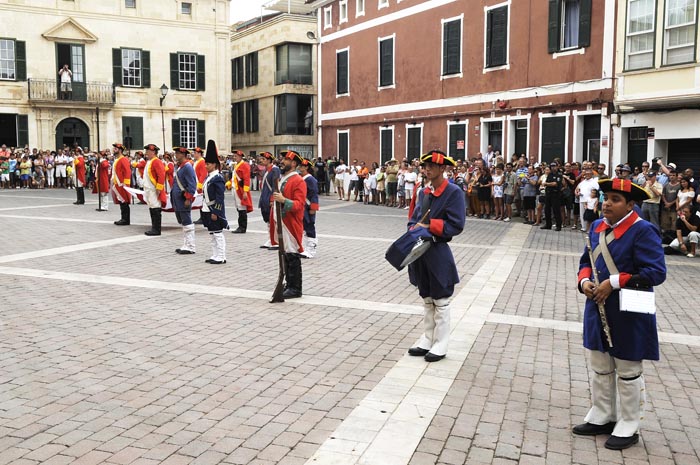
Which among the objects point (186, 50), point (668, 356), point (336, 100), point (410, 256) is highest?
point (186, 50)

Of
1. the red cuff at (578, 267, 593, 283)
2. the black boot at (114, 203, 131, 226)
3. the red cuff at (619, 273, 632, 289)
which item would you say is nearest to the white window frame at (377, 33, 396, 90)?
the black boot at (114, 203, 131, 226)

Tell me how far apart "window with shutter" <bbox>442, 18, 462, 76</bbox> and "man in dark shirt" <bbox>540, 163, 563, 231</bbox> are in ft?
31.2

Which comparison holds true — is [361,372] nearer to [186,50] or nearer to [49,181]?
[49,181]

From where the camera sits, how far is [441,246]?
21.2 ft

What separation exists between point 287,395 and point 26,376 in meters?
2.25

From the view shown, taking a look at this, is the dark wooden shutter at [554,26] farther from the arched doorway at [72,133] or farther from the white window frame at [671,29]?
the arched doorway at [72,133]

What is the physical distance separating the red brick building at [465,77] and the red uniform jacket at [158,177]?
13.3 meters

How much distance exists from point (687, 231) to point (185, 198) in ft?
33.4

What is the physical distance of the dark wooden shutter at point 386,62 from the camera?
30.8m

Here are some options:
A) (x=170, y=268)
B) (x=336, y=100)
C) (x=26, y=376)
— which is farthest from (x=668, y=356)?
(x=336, y=100)

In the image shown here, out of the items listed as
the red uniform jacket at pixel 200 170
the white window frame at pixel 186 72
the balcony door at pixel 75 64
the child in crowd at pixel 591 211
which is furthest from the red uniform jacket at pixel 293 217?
the white window frame at pixel 186 72

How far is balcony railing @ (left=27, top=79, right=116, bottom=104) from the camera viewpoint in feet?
114

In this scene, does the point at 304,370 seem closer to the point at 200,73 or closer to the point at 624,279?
the point at 624,279

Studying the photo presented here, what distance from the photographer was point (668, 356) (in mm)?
6805
